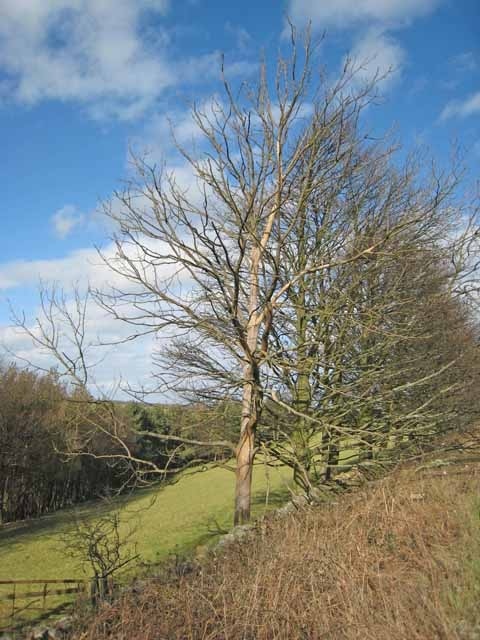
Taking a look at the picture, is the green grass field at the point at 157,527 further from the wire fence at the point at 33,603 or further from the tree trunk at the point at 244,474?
the tree trunk at the point at 244,474

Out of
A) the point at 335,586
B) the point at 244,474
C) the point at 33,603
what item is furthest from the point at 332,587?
the point at 33,603

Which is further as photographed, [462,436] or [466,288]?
[462,436]

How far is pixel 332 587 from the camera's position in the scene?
4.77 meters

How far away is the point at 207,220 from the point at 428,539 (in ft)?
15.9

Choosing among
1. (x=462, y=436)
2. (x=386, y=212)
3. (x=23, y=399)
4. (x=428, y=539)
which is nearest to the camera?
(x=428, y=539)

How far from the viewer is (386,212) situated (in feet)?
36.1

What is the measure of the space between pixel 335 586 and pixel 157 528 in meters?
15.6

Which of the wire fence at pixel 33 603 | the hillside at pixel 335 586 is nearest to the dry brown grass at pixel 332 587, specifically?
the hillside at pixel 335 586

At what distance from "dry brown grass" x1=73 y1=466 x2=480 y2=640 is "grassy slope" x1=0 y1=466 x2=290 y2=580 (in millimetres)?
4797

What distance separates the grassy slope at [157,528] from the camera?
49.2 feet

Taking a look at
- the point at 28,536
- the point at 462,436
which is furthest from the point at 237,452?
the point at 28,536

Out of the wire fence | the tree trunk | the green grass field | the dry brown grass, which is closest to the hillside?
the dry brown grass

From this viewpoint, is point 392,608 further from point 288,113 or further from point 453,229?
point 453,229

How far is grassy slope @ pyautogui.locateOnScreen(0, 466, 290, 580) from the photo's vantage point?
14989mm
